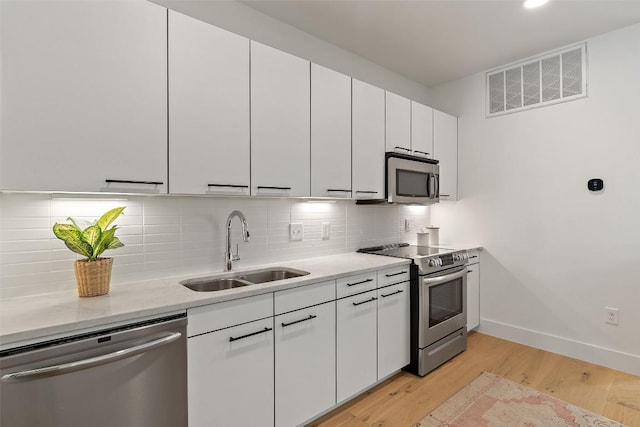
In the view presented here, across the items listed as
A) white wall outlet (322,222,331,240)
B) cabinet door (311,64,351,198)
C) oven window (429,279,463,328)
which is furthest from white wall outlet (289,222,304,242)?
oven window (429,279,463,328)

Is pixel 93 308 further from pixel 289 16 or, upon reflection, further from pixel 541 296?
pixel 541 296

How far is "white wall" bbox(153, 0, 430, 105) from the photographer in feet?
7.16

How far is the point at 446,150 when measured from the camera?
3.57 m

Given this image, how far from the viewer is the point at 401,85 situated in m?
3.66

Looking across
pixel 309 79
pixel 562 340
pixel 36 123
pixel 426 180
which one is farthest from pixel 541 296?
pixel 36 123

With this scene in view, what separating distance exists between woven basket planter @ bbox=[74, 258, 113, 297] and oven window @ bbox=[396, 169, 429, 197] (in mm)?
2169

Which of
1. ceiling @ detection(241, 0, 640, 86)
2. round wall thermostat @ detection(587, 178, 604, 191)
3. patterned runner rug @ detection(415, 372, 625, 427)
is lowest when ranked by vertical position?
patterned runner rug @ detection(415, 372, 625, 427)

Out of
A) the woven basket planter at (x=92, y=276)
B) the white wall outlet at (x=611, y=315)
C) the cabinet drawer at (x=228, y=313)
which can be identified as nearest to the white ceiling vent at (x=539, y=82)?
the white wall outlet at (x=611, y=315)

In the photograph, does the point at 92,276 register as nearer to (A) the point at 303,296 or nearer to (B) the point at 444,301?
(A) the point at 303,296

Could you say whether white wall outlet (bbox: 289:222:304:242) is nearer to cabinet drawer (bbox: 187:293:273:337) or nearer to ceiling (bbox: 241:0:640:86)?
cabinet drawer (bbox: 187:293:273:337)

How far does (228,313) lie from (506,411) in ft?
6.36

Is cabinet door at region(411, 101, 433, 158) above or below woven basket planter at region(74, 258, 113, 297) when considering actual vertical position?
above

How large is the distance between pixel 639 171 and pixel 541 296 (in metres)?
1.31

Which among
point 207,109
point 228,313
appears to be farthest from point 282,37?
point 228,313
